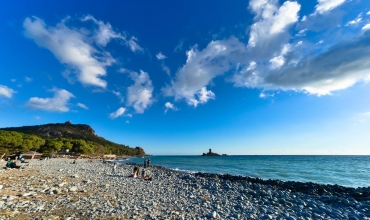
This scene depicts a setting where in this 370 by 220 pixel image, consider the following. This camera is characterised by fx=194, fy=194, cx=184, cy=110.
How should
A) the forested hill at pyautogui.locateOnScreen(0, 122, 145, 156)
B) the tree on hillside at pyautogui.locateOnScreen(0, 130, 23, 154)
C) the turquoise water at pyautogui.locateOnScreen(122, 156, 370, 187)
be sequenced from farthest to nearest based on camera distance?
1. the forested hill at pyautogui.locateOnScreen(0, 122, 145, 156)
2. the tree on hillside at pyautogui.locateOnScreen(0, 130, 23, 154)
3. the turquoise water at pyautogui.locateOnScreen(122, 156, 370, 187)

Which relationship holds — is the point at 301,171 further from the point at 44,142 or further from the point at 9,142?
the point at 44,142

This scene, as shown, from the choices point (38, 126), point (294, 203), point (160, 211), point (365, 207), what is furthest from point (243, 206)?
point (38, 126)

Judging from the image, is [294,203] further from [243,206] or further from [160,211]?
[160,211]

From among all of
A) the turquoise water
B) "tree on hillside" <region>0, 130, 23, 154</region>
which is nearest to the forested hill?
"tree on hillside" <region>0, 130, 23, 154</region>

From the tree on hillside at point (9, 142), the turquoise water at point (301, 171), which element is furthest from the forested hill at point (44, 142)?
the turquoise water at point (301, 171)

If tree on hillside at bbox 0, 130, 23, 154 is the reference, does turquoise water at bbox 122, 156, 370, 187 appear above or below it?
below

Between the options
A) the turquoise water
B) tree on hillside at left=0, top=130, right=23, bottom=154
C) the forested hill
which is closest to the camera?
the turquoise water

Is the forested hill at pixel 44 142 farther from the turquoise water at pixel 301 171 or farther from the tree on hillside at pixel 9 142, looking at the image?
the turquoise water at pixel 301 171

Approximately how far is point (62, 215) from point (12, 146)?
187 ft

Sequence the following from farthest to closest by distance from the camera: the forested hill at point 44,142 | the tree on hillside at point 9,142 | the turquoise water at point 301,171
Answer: the forested hill at point 44,142, the tree on hillside at point 9,142, the turquoise water at point 301,171

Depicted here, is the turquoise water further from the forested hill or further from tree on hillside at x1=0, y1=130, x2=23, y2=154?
the forested hill

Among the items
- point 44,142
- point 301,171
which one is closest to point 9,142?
point 44,142

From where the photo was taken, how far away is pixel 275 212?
11.2 meters

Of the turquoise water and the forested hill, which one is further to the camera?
the forested hill
